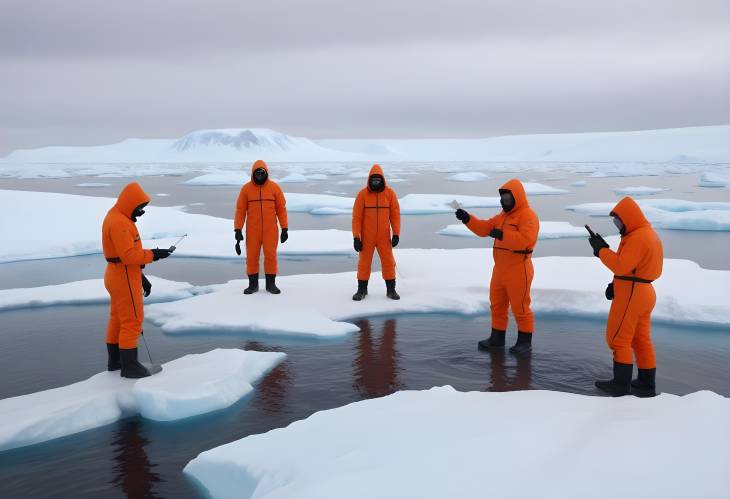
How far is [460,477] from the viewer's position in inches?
96.1

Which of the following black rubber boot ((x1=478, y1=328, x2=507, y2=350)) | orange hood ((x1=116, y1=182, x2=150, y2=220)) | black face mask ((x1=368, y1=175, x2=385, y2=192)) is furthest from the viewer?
black face mask ((x1=368, y1=175, x2=385, y2=192))

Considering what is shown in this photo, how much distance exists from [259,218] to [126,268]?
282 centimetres

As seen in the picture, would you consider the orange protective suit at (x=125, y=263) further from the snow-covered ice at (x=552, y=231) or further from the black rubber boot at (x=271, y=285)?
the snow-covered ice at (x=552, y=231)

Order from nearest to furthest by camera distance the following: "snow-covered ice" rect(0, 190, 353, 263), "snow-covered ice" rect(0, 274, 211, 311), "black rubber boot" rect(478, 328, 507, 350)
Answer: "black rubber boot" rect(478, 328, 507, 350), "snow-covered ice" rect(0, 274, 211, 311), "snow-covered ice" rect(0, 190, 353, 263)

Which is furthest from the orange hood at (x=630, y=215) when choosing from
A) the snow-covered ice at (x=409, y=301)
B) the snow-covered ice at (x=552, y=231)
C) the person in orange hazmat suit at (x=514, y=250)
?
the snow-covered ice at (x=552, y=231)

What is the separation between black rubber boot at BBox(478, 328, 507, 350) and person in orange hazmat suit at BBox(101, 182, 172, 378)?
9.80 ft

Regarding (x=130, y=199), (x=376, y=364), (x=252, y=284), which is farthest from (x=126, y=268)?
(x=252, y=284)

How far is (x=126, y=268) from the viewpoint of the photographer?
13.7 feet

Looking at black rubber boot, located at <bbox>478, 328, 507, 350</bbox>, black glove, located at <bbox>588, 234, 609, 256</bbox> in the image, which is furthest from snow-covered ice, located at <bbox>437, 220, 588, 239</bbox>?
black glove, located at <bbox>588, 234, 609, 256</bbox>

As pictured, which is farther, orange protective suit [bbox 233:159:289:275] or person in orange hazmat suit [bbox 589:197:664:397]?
orange protective suit [bbox 233:159:289:275]

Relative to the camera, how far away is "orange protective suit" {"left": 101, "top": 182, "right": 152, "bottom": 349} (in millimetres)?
4074

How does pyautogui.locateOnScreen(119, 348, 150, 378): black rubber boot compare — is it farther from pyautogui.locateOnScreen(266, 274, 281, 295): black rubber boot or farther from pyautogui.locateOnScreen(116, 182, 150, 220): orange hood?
pyautogui.locateOnScreen(266, 274, 281, 295): black rubber boot

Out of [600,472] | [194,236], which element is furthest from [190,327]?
[194,236]

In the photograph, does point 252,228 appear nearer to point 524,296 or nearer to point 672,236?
point 524,296
